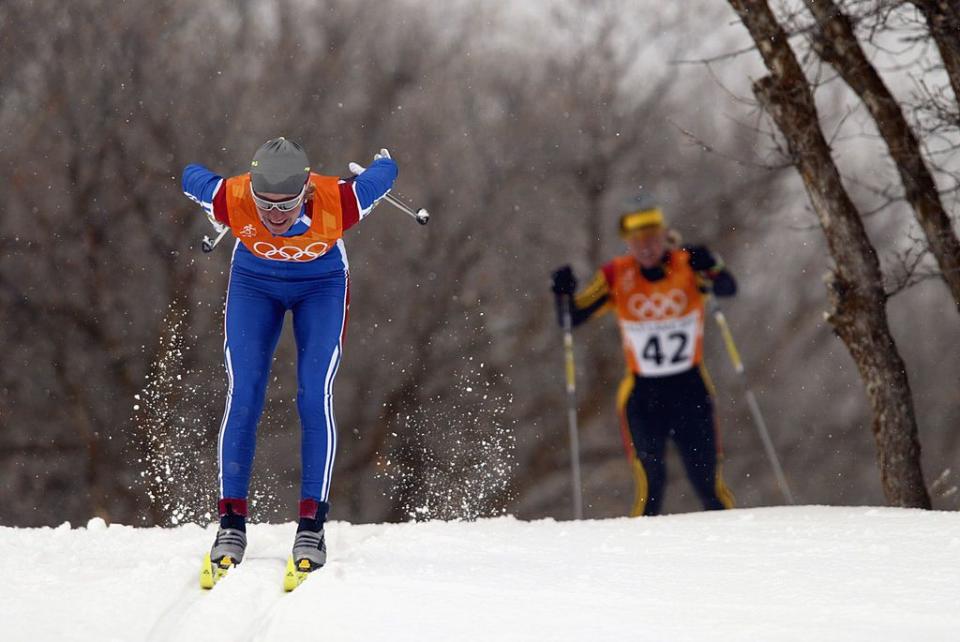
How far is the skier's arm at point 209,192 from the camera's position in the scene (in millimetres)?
3854

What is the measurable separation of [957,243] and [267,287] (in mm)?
4731

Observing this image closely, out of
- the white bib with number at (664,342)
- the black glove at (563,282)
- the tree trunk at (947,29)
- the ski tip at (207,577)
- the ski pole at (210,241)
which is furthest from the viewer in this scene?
the white bib with number at (664,342)

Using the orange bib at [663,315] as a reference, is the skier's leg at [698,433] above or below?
below

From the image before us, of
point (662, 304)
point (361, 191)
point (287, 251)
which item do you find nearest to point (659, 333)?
point (662, 304)

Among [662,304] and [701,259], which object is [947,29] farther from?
[662,304]

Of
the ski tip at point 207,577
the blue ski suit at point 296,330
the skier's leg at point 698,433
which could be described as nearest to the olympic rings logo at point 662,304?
the skier's leg at point 698,433

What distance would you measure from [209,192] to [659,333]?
3.55m

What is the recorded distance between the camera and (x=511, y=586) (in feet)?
11.0

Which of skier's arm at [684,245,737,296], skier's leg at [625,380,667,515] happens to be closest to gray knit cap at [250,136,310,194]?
skier's arm at [684,245,737,296]

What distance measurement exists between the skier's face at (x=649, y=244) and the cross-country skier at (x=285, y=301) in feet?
9.50

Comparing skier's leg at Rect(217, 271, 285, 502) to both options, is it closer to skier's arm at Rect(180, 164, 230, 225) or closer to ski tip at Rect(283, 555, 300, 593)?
skier's arm at Rect(180, 164, 230, 225)

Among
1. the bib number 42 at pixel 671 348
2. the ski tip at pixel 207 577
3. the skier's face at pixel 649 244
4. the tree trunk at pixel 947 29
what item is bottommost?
the ski tip at pixel 207 577

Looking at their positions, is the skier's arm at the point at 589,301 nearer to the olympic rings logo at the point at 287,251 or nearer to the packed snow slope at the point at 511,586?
the packed snow slope at the point at 511,586

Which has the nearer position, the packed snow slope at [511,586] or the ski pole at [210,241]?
the packed snow slope at [511,586]
